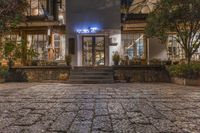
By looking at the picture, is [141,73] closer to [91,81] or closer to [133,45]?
[91,81]

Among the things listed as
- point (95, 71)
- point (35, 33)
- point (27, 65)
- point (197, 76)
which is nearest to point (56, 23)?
point (35, 33)

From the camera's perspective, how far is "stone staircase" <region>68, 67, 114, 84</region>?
15.7m

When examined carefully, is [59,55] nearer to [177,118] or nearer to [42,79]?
[42,79]

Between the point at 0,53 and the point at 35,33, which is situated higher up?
the point at 35,33

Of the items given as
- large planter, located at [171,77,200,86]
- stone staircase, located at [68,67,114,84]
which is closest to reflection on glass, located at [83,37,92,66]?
stone staircase, located at [68,67,114,84]

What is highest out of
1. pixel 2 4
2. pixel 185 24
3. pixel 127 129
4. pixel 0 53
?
pixel 185 24

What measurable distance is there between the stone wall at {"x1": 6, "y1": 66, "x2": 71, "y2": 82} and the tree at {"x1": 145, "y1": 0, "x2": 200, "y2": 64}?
5482mm

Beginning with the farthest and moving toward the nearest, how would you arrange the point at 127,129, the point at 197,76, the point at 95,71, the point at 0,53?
the point at 95,71 < the point at 197,76 < the point at 127,129 < the point at 0,53

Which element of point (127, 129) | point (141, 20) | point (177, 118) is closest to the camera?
point (127, 129)

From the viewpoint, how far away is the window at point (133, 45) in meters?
21.2

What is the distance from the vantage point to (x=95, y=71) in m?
17.0

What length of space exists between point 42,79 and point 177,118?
12.6m

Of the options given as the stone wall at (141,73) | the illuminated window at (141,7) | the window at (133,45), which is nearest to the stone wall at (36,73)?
the stone wall at (141,73)

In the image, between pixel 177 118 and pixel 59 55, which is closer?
pixel 177 118
